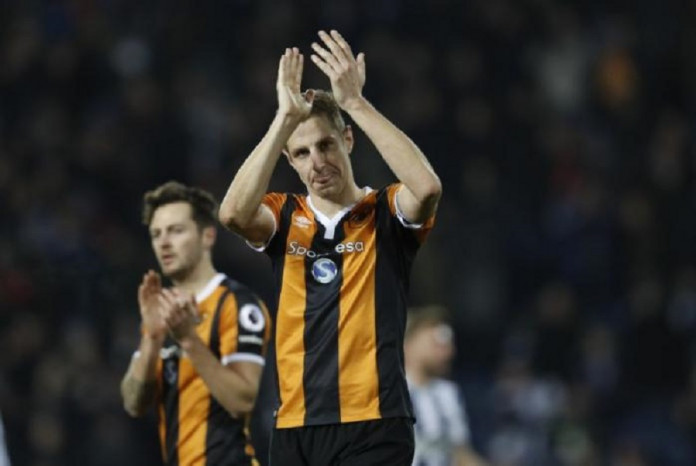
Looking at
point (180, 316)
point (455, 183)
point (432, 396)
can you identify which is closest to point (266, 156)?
point (180, 316)

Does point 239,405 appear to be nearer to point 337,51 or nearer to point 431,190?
point 431,190

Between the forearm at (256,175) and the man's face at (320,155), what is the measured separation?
158 mm

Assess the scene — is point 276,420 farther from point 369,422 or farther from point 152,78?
point 152,78

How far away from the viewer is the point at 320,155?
15.6 ft

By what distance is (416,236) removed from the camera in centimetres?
477

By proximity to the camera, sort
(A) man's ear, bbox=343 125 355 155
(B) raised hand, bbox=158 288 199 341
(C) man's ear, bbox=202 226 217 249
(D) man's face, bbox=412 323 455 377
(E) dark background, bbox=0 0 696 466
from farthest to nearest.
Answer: (E) dark background, bbox=0 0 696 466 → (D) man's face, bbox=412 323 455 377 → (C) man's ear, bbox=202 226 217 249 → (B) raised hand, bbox=158 288 199 341 → (A) man's ear, bbox=343 125 355 155

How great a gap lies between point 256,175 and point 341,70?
1.37 feet

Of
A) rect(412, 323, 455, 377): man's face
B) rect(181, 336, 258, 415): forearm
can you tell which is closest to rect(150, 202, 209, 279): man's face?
rect(181, 336, 258, 415): forearm

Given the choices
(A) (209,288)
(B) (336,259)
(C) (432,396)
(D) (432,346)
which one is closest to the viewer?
(B) (336,259)

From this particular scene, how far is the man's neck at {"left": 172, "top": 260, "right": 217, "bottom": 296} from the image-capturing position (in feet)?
19.4

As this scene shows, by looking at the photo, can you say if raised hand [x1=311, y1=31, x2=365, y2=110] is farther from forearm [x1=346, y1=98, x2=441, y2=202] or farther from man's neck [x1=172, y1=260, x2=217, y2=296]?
man's neck [x1=172, y1=260, x2=217, y2=296]

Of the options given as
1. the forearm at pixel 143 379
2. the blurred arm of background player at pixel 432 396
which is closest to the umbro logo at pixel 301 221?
the forearm at pixel 143 379

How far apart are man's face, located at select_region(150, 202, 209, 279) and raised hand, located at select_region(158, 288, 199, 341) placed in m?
0.50

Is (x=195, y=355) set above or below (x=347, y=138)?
below
